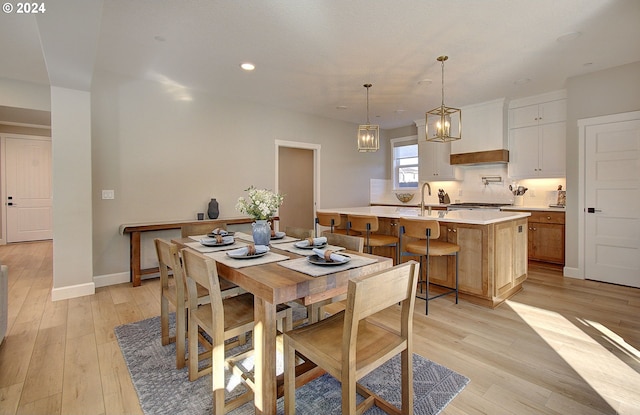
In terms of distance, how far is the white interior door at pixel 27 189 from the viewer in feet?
21.5

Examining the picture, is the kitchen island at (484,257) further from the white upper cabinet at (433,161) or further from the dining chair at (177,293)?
the white upper cabinet at (433,161)

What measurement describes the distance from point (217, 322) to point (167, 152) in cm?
347

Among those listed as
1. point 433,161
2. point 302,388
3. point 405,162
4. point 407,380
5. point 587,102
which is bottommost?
point 302,388

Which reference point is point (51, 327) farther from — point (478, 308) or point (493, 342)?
point (478, 308)

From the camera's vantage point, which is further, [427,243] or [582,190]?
[582,190]

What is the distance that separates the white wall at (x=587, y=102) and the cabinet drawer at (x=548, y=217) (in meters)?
0.39

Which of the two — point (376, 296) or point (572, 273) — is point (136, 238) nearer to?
point (376, 296)

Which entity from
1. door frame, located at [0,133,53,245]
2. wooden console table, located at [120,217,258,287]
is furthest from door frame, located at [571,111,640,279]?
door frame, located at [0,133,53,245]

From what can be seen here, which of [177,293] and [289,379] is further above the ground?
[177,293]

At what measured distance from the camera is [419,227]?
3.05 m

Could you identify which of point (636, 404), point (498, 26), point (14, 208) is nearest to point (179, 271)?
point (636, 404)

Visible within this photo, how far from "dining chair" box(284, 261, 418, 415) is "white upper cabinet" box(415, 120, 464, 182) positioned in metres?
5.16

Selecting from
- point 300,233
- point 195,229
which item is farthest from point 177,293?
point 300,233

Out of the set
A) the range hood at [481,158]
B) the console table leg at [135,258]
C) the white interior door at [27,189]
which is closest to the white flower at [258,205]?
the console table leg at [135,258]
